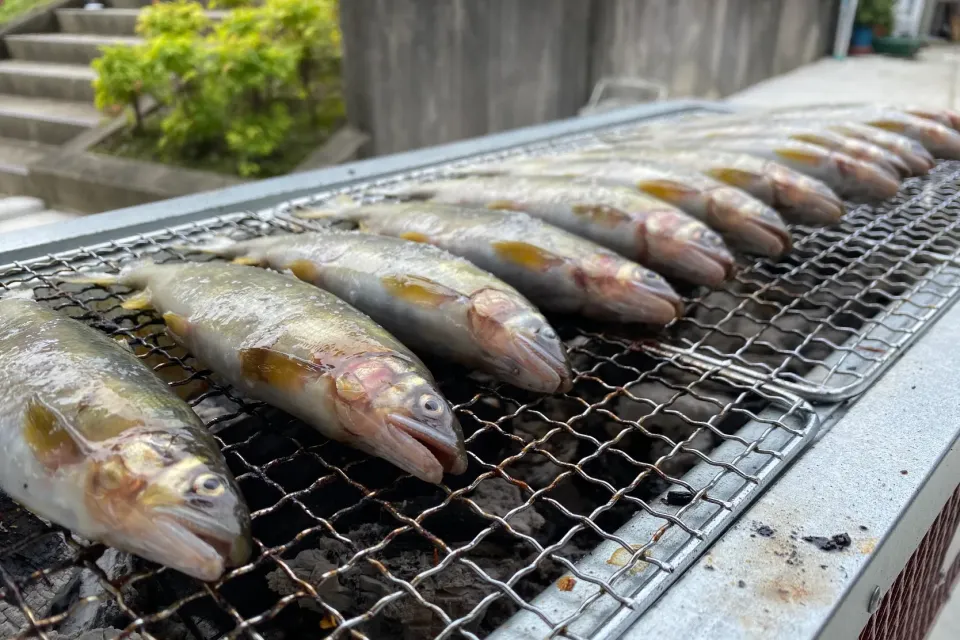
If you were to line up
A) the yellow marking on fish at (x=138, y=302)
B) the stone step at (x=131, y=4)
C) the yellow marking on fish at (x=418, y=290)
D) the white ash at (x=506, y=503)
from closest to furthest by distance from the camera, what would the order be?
1. the white ash at (x=506, y=503)
2. the yellow marking on fish at (x=418, y=290)
3. the yellow marking on fish at (x=138, y=302)
4. the stone step at (x=131, y=4)

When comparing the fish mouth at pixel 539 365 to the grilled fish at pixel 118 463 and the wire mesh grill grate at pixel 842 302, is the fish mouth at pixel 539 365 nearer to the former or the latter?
the wire mesh grill grate at pixel 842 302

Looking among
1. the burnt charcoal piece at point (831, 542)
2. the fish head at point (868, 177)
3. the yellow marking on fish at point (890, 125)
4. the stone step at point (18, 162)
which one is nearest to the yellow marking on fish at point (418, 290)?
the burnt charcoal piece at point (831, 542)

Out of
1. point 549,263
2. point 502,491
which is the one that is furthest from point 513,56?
point 502,491

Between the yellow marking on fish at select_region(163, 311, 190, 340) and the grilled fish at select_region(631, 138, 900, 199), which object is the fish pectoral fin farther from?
the grilled fish at select_region(631, 138, 900, 199)

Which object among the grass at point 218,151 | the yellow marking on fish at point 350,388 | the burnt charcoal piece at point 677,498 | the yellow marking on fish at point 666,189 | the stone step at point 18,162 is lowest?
the stone step at point 18,162

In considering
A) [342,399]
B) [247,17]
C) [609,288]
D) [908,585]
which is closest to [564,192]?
[609,288]

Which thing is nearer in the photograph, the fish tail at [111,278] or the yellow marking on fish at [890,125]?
the fish tail at [111,278]

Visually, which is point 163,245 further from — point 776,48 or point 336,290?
point 776,48
